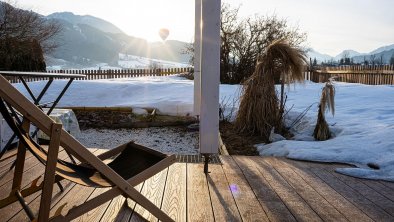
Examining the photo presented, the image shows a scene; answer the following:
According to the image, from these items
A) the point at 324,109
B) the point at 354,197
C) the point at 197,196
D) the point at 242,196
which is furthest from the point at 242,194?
the point at 324,109

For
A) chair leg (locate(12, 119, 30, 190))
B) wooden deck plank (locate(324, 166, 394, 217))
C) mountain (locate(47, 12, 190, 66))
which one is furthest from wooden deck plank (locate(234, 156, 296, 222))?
mountain (locate(47, 12, 190, 66))

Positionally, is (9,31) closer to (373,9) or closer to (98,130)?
(98,130)

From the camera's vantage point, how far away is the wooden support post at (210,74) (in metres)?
3.25

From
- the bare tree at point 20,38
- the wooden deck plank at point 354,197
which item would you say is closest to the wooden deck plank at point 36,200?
the wooden deck plank at point 354,197

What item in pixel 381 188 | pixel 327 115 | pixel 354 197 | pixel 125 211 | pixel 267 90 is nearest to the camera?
pixel 125 211

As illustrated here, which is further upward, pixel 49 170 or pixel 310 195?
pixel 49 170

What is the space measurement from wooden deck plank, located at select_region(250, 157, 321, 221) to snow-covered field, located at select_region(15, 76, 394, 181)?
685mm

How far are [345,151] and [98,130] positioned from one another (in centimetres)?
443

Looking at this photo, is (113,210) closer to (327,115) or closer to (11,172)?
(11,172)

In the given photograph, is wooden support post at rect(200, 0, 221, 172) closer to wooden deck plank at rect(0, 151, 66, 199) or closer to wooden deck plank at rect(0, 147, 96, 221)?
wooden deck plank at rect(0, 147, 96, 221)

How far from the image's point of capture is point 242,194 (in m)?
2.83

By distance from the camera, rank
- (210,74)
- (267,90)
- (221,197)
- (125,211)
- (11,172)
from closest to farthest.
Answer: (125,211) < (221,197) < (11,172) < (210,74) < (267,90)

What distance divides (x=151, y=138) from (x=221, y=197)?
3.58 metres

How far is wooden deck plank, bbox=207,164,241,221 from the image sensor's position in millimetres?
2410
